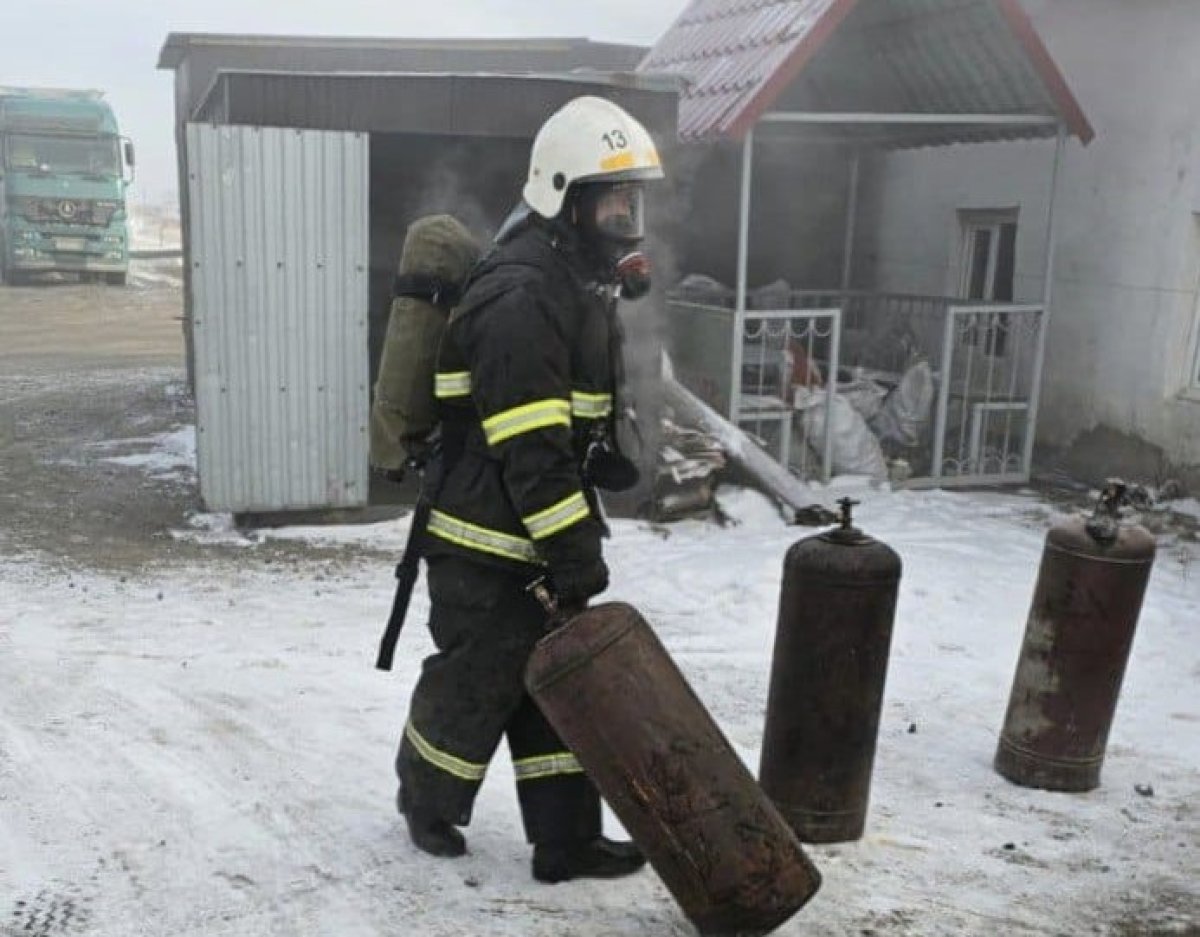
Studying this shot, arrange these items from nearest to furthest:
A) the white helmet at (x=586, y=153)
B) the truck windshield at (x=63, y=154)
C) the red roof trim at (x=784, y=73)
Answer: the white helmet at (x=586, y=153), the red roof trim at (x=784, y=73), the truck windshield at (x=63, y=154)

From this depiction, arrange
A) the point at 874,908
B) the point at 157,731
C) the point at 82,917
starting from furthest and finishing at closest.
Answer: the point at 157,731 < the point at 874,908 < the point at 82,917

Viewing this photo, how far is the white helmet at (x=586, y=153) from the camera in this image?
314cm

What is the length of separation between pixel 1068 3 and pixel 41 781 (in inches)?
354

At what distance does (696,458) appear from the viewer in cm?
773

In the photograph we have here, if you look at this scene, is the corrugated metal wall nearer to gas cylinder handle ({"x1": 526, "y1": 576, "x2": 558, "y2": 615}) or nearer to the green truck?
gas cylinder handle ({"x1": 526, "y1": 576, "x2": 558, "y2": 615})

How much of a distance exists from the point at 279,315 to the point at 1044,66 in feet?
17.5

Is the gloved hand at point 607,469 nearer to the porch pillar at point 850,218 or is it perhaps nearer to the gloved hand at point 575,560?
the gloved hand at point 575,560

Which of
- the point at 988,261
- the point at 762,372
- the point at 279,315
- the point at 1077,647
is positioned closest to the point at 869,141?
the point at 988,261

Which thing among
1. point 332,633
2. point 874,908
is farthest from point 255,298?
point 874,908

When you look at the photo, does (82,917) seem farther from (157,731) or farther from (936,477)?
(936,477)

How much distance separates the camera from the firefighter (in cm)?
301

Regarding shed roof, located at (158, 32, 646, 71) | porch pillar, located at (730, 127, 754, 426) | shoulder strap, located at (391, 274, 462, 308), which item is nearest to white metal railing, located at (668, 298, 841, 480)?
porch pillar, located at (730, 127, 754, 426)

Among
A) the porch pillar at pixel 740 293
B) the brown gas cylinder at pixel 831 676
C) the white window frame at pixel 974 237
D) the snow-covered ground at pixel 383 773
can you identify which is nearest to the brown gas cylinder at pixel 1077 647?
the snow-covered ground at pixel 383 773

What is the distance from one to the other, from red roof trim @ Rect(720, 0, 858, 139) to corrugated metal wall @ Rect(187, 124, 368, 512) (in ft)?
7.78
